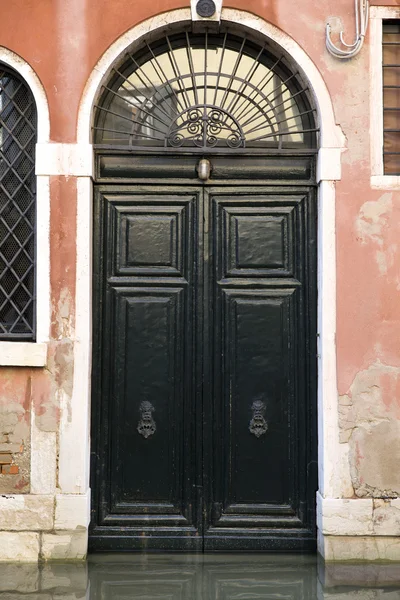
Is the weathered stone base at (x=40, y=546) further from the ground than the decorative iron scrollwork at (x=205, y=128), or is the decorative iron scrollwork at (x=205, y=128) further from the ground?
the decorative iron scrollwork at (x=205, y=128)

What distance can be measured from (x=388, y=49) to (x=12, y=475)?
4.04 meters

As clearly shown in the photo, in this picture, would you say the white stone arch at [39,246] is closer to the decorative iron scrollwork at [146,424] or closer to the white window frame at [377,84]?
the decorative iron scrollwork at [146,424]

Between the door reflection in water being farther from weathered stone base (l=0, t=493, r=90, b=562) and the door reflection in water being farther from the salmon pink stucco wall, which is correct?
the salmon pink stucco wall

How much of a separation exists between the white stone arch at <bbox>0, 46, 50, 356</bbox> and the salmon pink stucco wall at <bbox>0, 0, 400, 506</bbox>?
4cm

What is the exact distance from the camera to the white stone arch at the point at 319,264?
5.33m

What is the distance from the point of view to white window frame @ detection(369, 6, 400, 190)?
546cm

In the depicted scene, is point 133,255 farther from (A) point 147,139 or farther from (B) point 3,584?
(B) point 3,584

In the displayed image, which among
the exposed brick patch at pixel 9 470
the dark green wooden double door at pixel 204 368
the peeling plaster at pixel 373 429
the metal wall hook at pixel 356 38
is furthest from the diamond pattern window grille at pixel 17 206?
the peeling plaster at pixel 373 429

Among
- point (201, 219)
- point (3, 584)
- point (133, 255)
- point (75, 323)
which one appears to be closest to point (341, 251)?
point (201, 219)

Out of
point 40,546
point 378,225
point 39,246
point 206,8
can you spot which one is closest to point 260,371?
point 378,225

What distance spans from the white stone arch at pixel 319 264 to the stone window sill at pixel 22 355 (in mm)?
249

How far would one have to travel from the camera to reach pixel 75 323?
5391 millimetres

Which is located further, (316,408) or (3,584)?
(316,408)

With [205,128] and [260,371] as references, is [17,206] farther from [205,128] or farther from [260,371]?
[260,371]
